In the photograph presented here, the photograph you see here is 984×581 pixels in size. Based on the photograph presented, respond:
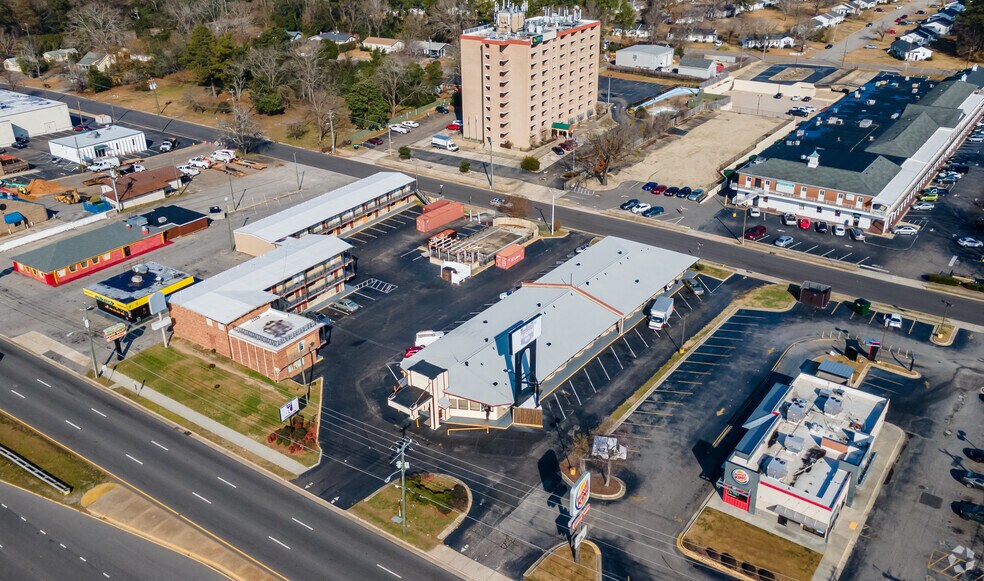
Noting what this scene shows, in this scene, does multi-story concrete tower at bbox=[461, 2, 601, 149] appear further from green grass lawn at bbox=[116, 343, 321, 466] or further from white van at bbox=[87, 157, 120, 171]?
green grass lawn at bbox=[116, 343, 321, 466]

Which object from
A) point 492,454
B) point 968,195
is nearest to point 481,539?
point 492,454

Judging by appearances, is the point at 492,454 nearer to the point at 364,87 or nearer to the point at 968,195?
the point at 968,195

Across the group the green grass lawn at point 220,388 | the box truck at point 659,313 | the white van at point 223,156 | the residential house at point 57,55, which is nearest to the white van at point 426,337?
the green grass lawn at point 220,388

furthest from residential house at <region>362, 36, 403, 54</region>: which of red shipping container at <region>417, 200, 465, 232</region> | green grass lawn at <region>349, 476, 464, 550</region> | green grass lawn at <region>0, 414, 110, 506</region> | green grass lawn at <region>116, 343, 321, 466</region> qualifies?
green grass lawn at <region>349, 476, 464, 550</region>

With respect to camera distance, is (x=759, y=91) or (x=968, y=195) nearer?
(x=968, y=195)

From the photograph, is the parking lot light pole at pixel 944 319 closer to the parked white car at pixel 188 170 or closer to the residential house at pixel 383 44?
the parked white car at pixel 188 170
